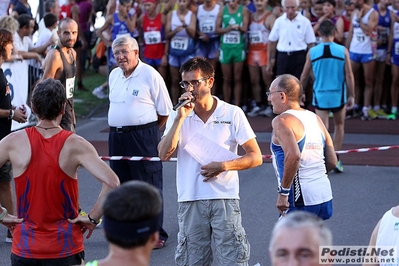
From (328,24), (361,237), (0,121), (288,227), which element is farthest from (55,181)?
(328,24)

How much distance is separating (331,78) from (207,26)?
182 inches

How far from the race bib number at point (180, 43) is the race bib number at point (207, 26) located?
40cm

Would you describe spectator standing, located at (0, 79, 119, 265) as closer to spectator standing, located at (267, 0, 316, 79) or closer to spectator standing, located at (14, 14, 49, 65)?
spectator standing, located at (14, 14, 49, 65)

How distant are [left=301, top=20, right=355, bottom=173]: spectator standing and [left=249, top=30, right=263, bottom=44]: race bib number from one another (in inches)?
153

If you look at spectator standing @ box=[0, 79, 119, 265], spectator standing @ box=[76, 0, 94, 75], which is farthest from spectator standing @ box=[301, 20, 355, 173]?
spectator standing @ box=[76, 0, 94, 75]

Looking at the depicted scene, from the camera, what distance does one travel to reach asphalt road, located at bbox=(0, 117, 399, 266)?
7.27 meters

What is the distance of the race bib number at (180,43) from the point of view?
14.5 meters

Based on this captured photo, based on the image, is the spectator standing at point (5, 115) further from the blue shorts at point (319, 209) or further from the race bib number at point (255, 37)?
the race bib number at point (255, 37)

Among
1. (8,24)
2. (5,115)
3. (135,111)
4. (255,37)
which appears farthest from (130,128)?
(255,37)

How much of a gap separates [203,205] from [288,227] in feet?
7.69

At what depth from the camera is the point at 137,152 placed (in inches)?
285

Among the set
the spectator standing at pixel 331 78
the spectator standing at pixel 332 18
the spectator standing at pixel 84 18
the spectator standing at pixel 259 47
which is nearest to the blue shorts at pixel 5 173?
the spectator standing at pixel 331 78

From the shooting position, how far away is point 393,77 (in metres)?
14.1

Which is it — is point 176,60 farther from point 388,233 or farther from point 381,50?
point 388,233
